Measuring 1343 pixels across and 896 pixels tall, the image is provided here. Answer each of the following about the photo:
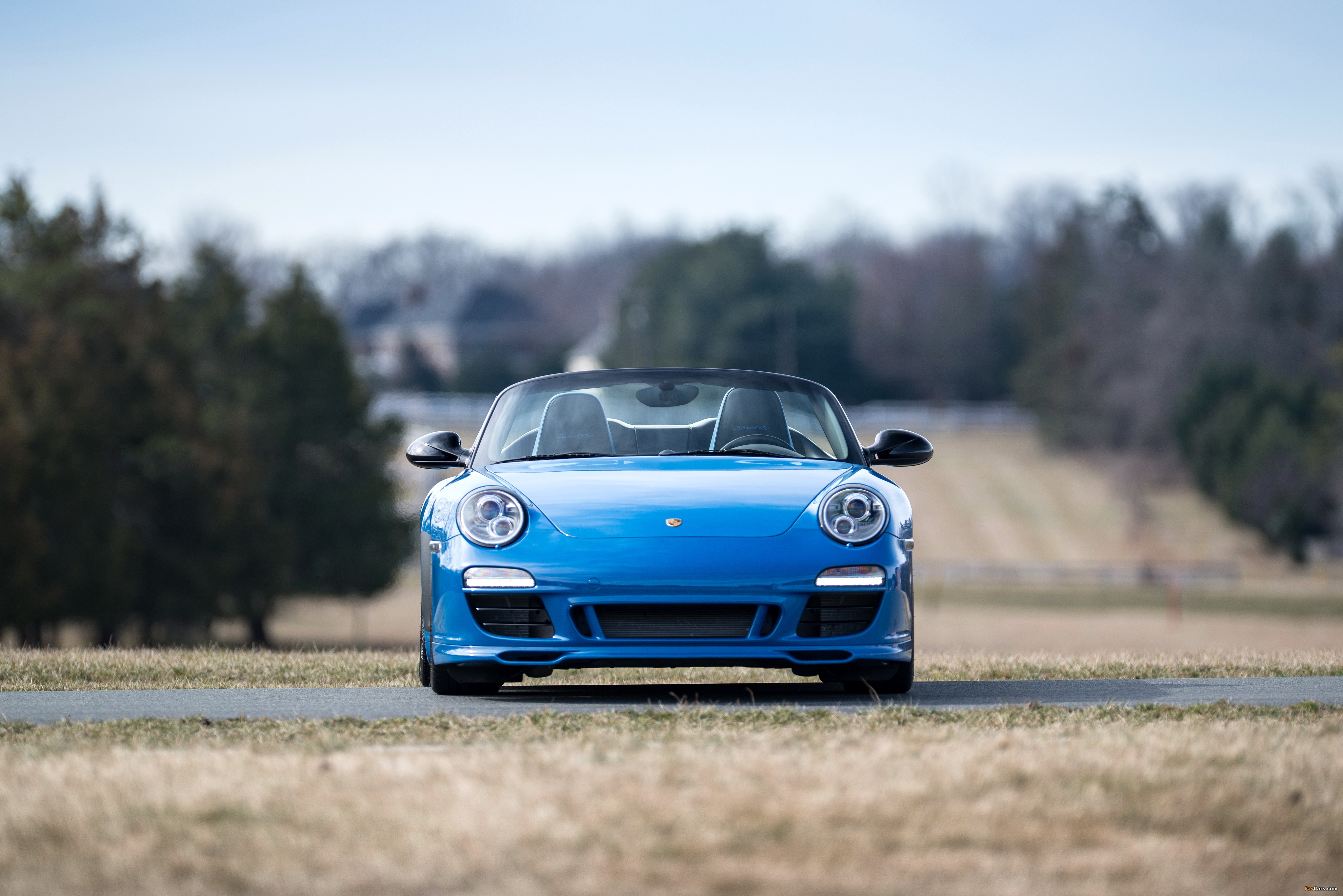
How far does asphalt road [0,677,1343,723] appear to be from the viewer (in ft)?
24.2

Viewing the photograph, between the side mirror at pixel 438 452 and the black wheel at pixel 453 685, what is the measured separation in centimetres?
117

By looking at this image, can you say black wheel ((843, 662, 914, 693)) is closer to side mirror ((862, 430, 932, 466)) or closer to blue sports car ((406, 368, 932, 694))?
blue sports car ((406, 368, 932, 694))

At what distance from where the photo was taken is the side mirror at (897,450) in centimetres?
878

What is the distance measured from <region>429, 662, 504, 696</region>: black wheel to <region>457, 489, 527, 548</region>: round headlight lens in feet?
2.09

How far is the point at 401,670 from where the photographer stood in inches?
396

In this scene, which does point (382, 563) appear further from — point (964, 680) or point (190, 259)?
point (964, 680)

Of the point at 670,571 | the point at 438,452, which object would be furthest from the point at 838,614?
the point at 438,452

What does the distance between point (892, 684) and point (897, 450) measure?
4.37 feet

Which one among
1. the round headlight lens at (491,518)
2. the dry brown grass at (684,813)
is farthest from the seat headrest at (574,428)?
the dry brown grass at (684,813)

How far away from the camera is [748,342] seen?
101562 mm

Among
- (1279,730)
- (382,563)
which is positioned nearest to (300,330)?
(382,563)

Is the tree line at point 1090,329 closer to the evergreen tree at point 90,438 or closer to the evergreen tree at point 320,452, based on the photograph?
the evergreen tree at point 320,452

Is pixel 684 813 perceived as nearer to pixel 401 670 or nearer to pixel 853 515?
pixel 853 515

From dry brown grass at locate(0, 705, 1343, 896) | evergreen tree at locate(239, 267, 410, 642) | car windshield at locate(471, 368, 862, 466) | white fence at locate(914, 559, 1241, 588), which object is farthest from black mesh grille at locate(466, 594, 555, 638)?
white fence at locate(914, 559, 1241, 588)
